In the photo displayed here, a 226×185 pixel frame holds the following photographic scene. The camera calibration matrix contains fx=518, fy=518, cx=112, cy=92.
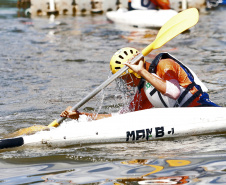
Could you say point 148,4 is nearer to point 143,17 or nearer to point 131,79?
point 143,17

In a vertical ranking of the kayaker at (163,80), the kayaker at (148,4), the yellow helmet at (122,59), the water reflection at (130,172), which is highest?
the kayaker at (148,4)

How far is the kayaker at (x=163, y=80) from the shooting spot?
16.0ft

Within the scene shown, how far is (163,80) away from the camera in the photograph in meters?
4.91

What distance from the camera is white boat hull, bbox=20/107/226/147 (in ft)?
16.4

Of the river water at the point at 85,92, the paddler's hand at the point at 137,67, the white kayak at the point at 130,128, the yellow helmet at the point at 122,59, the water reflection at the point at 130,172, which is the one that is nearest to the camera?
the water reflection at the point at 130,172

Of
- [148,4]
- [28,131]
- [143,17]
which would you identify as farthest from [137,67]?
[148,4]

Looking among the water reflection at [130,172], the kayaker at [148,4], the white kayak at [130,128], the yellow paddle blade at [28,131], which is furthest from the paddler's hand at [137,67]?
the kayaker at [148,4]

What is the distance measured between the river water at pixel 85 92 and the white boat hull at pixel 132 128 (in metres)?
0.07

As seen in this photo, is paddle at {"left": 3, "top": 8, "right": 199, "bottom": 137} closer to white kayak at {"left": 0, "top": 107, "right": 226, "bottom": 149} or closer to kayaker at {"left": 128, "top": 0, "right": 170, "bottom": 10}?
white kayak at {"left": 0, "top": 107, "right": 226, "bottom": 149}

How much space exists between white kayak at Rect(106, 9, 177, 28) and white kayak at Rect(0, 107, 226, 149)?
8.17 meters

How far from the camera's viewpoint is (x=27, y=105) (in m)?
7.04

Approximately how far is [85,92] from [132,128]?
271 centimetres

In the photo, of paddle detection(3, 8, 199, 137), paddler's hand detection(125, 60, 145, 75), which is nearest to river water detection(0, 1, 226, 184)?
paddle detection(3, 8, 199, 137)

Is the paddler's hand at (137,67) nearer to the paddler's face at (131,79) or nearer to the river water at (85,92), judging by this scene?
the paddler's face at (131,79)
